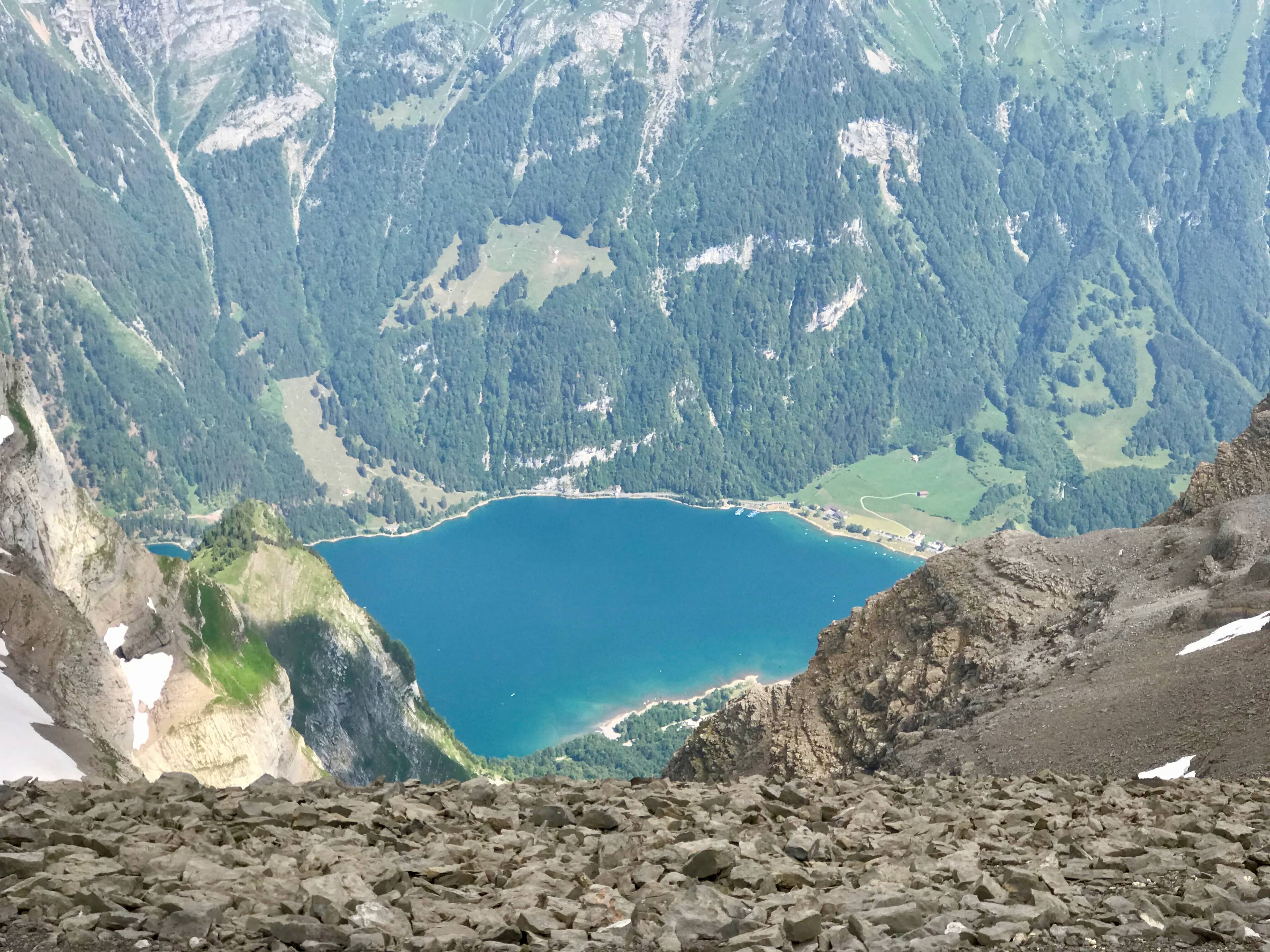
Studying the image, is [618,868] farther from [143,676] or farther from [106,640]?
[143,676]

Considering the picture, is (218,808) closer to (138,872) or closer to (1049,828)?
(138,872)

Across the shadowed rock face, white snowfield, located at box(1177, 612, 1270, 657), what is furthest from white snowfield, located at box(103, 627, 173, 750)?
white snowfield, located at box(1177, 612, 1270, 657)

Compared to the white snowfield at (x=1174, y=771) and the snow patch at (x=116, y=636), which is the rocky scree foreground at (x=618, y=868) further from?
the snow patch at (x=116, y=636)

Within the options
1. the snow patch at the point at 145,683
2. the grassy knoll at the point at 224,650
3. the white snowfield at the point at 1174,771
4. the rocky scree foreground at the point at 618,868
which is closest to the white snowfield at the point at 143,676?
the snow patch at the point at 145,683

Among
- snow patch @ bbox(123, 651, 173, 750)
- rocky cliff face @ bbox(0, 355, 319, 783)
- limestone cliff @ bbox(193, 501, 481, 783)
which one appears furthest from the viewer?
limestone cliff @ bbox(193, 501, 481, 783)

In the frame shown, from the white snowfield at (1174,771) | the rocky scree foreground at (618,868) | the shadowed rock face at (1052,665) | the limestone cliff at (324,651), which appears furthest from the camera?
the limestone cliff at (324,651)

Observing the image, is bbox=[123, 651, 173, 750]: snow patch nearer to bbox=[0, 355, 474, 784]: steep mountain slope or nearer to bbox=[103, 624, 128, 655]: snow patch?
bbox=[0, 355, 474, 784]: steep mountain slope
